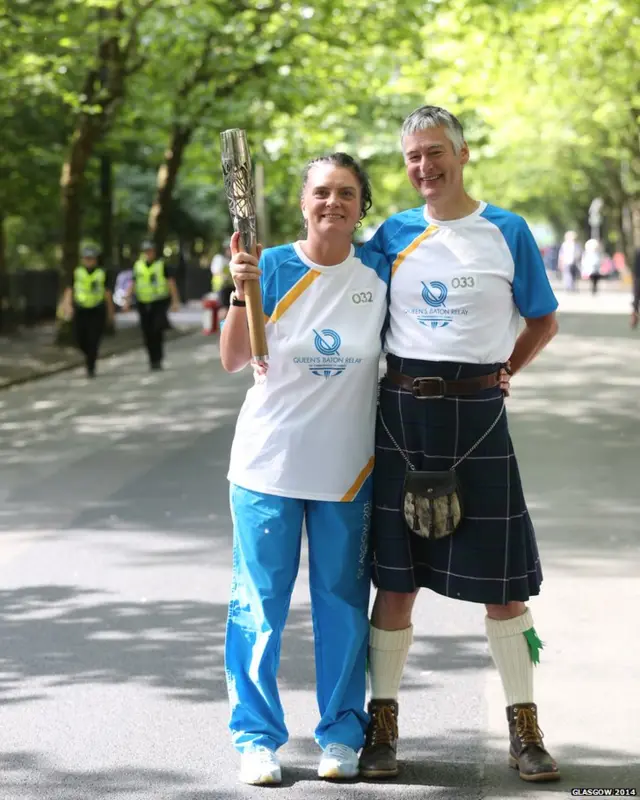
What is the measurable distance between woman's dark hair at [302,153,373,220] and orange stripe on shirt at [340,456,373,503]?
0.70 meters

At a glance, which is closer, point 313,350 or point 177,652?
point 313,350

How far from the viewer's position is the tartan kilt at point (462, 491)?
4.55 m

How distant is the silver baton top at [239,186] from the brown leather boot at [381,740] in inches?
54.1

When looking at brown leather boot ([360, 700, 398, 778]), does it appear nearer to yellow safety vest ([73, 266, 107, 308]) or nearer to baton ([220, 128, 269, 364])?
baton ([220, 128, 269, 364])

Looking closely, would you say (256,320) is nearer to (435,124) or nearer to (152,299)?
(435,124)

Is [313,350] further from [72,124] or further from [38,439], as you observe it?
[72,124]

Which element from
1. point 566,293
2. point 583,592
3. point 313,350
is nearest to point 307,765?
point 313,350

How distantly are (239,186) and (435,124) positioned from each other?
572mm

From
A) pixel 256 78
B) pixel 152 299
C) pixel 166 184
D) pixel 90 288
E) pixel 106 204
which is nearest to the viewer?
pixel 90 288

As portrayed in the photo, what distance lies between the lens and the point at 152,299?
22703 millimetres

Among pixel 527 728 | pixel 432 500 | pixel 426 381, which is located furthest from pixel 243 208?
pixel 527 728

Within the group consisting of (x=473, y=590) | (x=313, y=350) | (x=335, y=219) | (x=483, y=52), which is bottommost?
(x=473, y=590)

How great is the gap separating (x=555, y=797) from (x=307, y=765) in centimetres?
76

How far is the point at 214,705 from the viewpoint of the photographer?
5.51 meters
